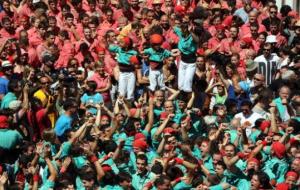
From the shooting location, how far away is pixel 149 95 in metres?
27.0

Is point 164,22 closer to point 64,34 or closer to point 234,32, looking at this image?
point 234,32

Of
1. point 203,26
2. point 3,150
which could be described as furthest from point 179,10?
point 3,150

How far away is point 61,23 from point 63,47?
133 cm

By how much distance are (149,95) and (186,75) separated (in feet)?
2.51

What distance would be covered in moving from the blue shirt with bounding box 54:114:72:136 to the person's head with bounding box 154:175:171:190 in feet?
9.00

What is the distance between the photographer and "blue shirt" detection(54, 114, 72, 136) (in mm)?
24203

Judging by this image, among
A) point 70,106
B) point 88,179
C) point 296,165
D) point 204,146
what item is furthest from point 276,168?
point 70,106

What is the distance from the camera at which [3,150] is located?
23.7 m

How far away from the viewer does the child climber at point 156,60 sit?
88.7ft

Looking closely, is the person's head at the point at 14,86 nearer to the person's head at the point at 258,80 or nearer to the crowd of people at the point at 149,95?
the crowd of people at the point at 149,95

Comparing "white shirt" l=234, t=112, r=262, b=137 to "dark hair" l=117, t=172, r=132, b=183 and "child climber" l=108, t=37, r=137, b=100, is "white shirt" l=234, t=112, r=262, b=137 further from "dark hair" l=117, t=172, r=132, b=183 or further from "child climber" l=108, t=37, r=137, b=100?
"dark hair" l=117, t=172, r=132, b=183

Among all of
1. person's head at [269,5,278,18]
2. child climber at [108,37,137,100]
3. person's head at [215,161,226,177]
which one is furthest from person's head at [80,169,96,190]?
person's head at [269,5,278,18]

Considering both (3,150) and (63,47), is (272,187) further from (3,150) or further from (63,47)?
(63,47)

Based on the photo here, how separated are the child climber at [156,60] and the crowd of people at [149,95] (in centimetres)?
2
